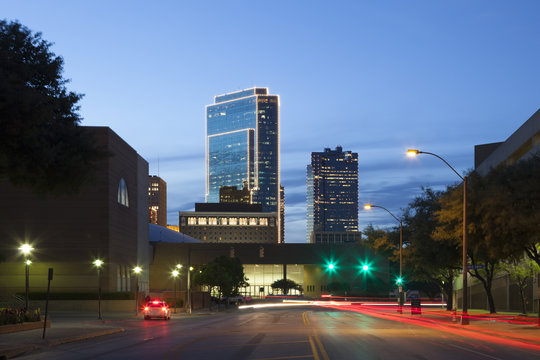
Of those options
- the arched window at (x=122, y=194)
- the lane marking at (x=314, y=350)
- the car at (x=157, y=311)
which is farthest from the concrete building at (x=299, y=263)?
the lane marking at (x=314, y=350)

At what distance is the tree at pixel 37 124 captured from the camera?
21.4 m

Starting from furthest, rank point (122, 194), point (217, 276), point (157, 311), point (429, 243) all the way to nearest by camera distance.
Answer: point (217, 276) → point (122, 194) → point (157, 311) → point (429, 243)

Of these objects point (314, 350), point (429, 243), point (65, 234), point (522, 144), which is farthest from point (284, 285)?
point (314, 350)

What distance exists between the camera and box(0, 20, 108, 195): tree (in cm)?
2138

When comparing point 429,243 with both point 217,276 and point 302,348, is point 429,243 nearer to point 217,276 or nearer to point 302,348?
point 302,348

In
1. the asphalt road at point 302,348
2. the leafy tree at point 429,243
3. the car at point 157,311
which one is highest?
the leafy tree at point 429,243

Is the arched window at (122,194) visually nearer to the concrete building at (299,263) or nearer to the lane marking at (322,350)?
the concrete building at (299,263)

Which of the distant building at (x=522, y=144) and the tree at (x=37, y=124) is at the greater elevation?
the distant building at (x=522, y=144)

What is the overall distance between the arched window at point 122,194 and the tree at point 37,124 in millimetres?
62049

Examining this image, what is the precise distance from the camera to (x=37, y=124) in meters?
22.5

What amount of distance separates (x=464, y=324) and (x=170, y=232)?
450 ft

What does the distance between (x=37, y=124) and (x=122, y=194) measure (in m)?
67.6

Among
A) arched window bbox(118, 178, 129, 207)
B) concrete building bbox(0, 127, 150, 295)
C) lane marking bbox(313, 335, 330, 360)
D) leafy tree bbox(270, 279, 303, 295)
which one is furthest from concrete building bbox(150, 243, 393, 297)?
lane marking bbox(313, 335, 330, 360)

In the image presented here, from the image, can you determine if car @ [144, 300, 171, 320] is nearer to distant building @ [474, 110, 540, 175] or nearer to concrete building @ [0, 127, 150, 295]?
distant building @ [474, 110, 540, 175]
